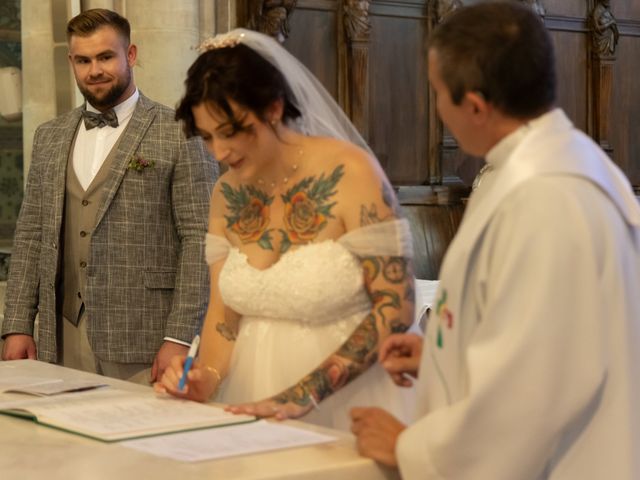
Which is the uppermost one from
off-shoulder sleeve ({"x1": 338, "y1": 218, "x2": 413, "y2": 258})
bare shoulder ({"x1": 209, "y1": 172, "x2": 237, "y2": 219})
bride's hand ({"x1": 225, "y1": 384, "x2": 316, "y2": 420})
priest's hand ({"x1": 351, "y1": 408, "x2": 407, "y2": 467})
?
bare shoulder ({"x1": 209, "y1": 172, "x2": 237, "y2": 219})

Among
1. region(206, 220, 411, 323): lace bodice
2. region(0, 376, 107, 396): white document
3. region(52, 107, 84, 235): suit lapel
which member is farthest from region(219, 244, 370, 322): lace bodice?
region(52, 107, 84, 235): suit lapel

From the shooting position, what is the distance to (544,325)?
5.82 ft

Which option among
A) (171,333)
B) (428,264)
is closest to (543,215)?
(171,333)

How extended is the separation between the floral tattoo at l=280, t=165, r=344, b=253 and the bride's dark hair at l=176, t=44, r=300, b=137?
192mm

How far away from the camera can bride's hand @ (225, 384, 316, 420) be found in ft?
8.02

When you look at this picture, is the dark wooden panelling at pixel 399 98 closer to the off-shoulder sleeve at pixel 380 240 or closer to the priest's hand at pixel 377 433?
the off-shoulder sleeve at pixel 380 240

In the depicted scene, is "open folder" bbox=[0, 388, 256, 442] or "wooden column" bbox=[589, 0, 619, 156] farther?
"wooden column" bbox=[589, 0, 619, 156]

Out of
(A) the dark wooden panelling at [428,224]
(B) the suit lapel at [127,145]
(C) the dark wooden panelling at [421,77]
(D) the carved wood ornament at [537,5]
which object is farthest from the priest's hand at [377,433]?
(D) the carved wood ornament at [537,5]

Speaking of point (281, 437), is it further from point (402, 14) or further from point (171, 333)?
point (402, 14)

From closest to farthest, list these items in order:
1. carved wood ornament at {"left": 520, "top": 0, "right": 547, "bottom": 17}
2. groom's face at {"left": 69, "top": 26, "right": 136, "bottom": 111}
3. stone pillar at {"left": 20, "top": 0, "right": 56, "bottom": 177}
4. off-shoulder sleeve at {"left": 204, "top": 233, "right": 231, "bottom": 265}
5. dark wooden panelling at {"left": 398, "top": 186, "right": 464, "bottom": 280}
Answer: off-shoulder sleeve at {"left": 204, "top": 233, "right": 231, "bottom": 265}
groom's face at {"left": 69, "top": 26, "right": 136, "bottom": 111}
stone pillar at {"left": 20, "top": 0, "right": 56, "bottom": 177}
dark wooden panelling at {"left": 398, "top": 186, "right": 464, "bottom": 280}
carved wood ornament at {"left": 520, "top": 0, "right": 547, "bottom": 17}

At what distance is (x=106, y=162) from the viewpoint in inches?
156

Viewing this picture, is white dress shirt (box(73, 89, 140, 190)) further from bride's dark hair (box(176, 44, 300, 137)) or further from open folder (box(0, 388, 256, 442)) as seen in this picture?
open folder (box(0, 388, 256, 442))

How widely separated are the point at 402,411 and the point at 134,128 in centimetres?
160

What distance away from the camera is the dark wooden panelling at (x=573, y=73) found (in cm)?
835
